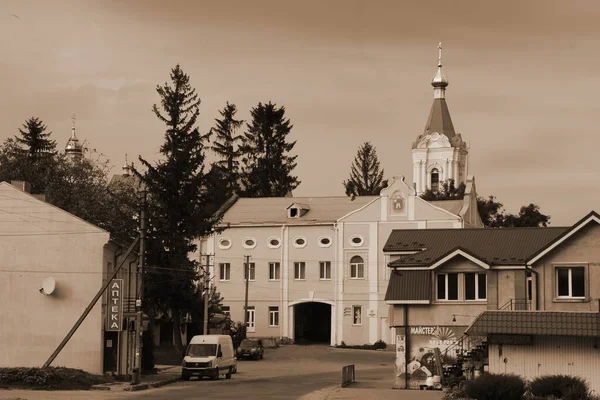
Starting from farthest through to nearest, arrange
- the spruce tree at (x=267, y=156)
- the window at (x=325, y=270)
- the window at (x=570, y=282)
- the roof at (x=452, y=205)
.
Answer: the spruce tree at (x=267, y=156) → the window at (x=325, y=270) → the roof at (x=452, y=205) → the window at (x=570, y=282)

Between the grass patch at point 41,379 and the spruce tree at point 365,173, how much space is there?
85.2 m

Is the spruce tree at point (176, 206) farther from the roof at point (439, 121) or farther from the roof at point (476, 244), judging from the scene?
the roof at point (439, 121)

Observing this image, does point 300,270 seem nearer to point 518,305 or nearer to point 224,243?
point 224,243

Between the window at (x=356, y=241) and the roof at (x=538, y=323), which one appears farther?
the window at (x=356, y=241)

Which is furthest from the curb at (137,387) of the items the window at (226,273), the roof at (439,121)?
the roof at (439,121)

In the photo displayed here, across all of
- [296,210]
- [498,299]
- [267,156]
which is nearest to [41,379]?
[498,299]

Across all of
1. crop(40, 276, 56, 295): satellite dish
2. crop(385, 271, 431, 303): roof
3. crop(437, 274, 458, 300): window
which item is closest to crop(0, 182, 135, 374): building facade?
crop(40, 276, 56, 295): satellite dish

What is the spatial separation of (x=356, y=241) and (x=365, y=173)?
1610 inches

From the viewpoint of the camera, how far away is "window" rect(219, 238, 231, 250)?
97.6 metres

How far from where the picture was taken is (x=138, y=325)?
52.3 m

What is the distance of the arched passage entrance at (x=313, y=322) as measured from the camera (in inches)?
3781

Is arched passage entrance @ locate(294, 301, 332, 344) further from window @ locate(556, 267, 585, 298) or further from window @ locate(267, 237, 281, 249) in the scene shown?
window @ locate(556, 267, 585, 298)

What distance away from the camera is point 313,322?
9788 centimetres

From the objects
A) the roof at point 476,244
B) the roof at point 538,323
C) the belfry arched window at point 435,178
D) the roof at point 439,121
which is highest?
the roof at point 439,121
